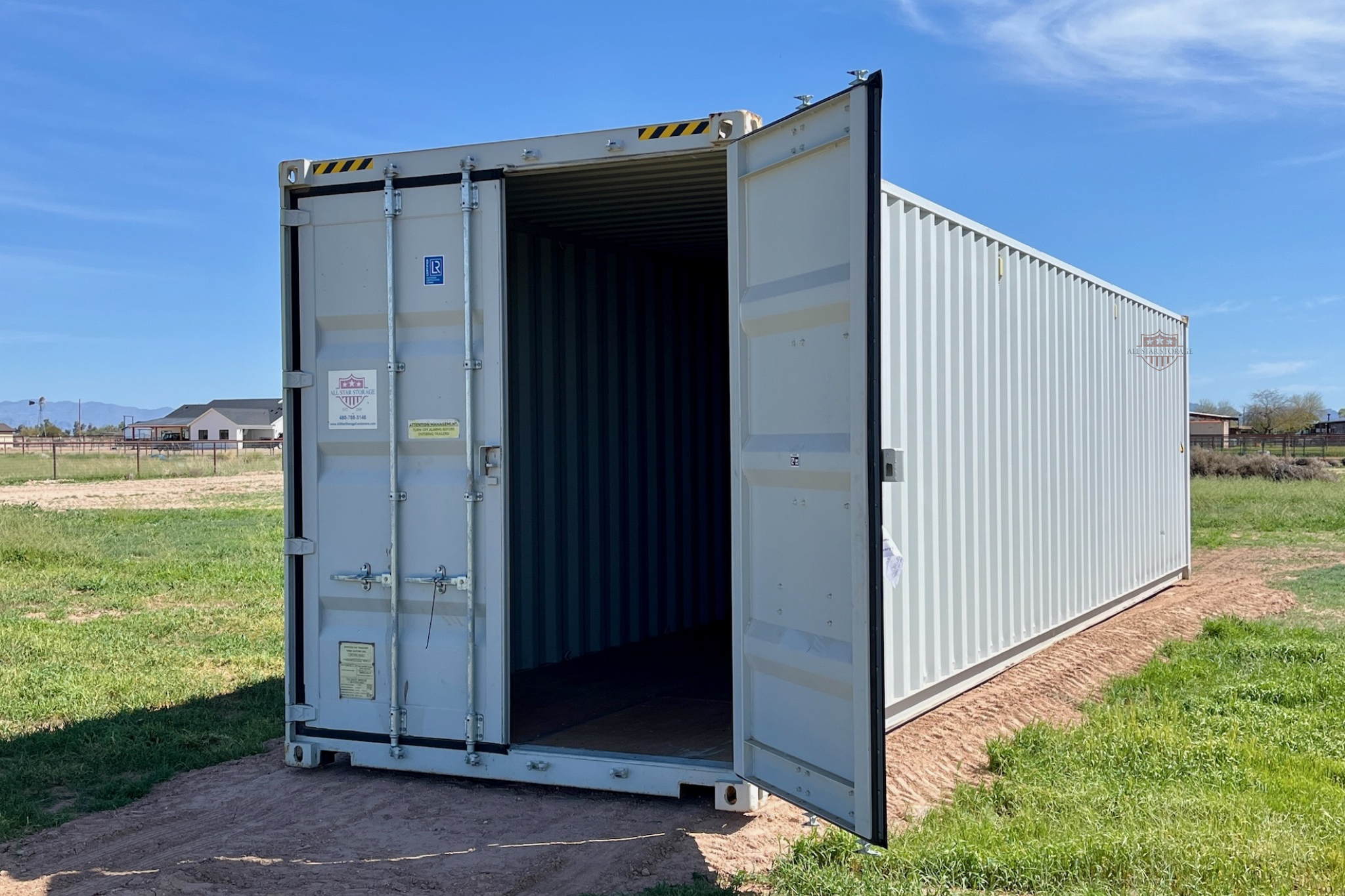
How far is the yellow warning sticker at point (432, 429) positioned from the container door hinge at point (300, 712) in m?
1.62

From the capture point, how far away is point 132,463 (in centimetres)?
4494

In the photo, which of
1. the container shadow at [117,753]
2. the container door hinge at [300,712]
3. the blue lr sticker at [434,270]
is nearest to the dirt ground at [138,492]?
the container shadow at [117,753]

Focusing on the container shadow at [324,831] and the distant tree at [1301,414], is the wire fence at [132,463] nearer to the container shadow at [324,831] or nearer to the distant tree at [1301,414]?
the container shadow at [324,831]

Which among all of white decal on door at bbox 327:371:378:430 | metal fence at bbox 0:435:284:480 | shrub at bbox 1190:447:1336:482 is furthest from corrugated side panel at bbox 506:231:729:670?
metal fence at bbox 0:435:284:480

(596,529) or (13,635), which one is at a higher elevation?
(596,529)

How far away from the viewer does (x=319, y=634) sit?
20.3ft

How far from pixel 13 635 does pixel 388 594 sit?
19.2 feet

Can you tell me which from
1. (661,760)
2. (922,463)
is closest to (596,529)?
(922,463)

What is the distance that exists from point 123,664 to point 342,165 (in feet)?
16.3

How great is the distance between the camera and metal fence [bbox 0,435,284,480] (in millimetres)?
40031

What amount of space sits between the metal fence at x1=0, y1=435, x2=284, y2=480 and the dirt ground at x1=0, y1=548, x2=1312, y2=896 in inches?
1249

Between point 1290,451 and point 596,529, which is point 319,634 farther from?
point 1290,451

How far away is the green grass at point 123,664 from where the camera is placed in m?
6.30

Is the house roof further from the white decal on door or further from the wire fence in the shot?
the white decal on door
